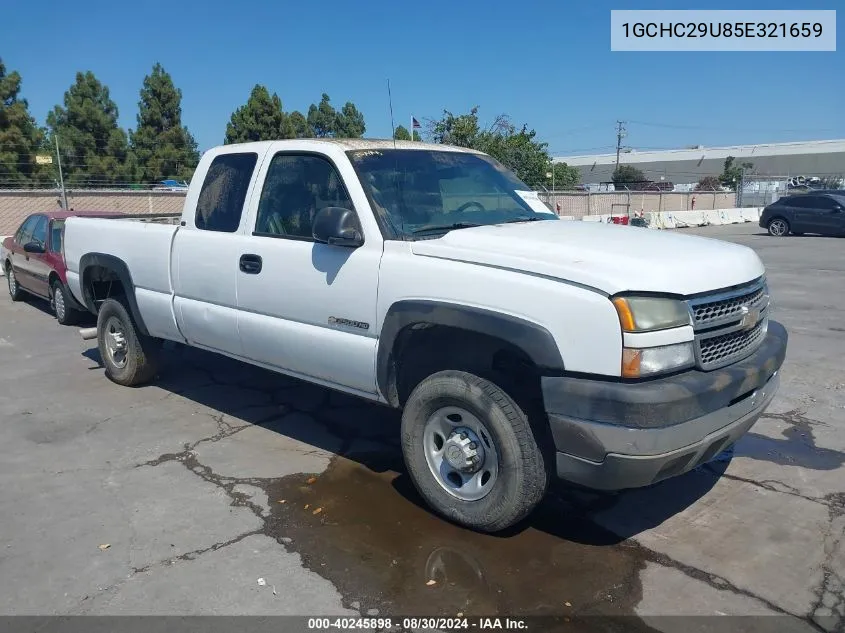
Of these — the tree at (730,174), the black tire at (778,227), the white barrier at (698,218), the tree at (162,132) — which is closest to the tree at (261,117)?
the tree at (162,132)

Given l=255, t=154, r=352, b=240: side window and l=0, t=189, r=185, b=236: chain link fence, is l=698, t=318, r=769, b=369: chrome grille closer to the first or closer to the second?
l=255, t=154, r=352, b=240: side window

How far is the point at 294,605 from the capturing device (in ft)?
10.4

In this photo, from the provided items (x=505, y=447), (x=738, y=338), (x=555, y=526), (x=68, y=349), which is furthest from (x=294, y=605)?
(x=68, y=349)

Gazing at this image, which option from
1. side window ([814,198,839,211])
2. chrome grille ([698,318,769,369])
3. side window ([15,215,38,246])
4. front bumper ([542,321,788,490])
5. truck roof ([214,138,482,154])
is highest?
truck roof ([214,138,482,154])

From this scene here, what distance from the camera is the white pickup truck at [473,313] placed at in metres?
3.18

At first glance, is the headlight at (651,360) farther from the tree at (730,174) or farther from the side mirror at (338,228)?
the tree at (730,174)

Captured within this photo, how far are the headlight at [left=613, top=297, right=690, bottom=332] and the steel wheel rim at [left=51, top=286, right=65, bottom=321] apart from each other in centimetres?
878

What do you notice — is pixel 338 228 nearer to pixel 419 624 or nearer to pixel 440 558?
pixel 440 558

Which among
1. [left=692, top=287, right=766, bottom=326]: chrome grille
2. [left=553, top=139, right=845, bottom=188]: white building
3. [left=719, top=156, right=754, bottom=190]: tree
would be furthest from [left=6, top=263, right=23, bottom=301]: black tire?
[left=553, top=139, right=845, bottom=188]: white building

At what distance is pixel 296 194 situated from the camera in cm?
A: 464

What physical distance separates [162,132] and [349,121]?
17.3m

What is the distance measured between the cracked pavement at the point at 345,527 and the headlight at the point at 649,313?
1.25 meters

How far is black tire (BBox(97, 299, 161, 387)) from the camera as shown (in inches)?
245

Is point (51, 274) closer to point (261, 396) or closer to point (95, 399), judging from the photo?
point (95, 399)
